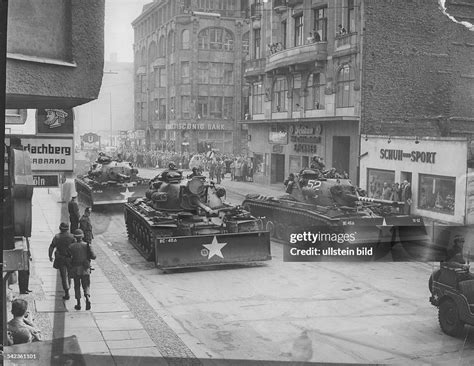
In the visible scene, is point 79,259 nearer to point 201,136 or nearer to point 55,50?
point 201,136

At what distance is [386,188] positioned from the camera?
2108cm

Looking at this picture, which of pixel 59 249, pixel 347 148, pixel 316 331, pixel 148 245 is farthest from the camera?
pixel 347 148

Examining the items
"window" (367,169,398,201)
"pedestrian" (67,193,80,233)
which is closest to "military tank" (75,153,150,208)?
"pedestrian" (67,193,80,233)

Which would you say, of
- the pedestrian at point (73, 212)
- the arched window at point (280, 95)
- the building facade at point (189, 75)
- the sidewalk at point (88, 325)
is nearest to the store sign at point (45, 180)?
the sidewalk at point (88, 325)

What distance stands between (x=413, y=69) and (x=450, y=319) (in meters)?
13.0

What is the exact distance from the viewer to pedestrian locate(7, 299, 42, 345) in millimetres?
6836

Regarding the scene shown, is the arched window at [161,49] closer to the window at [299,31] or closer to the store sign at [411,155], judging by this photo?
the store sign at [411,155]

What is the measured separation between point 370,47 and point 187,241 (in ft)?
40.6

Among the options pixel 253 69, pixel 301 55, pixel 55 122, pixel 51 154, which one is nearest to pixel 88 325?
pixel 51 154

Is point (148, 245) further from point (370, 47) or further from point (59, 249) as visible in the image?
point (370, 47)

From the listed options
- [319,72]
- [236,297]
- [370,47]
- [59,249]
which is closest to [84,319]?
[59,249]

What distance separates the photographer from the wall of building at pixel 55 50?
3.81 m

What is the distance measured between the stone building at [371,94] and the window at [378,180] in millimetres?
47

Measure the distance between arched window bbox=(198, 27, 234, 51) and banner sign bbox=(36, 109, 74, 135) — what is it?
279cm
